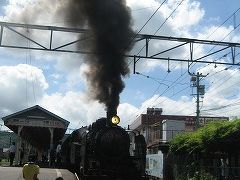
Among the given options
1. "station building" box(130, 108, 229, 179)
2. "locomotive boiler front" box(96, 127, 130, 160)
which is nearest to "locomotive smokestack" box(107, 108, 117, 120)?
"locomotive boiler front" box(96, 127, 130, 160)

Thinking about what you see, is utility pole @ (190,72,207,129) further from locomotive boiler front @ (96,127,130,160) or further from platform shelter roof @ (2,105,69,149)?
locomotive boiler front @ (96,127,130,160)

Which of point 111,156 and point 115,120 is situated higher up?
point 115,120

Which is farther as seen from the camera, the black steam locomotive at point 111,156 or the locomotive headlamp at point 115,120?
Result: the locomotive headlamp at point 115,120

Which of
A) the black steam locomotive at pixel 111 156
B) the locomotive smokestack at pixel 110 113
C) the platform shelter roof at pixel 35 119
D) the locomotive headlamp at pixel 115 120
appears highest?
the platform shelter roof at pixel 35 119

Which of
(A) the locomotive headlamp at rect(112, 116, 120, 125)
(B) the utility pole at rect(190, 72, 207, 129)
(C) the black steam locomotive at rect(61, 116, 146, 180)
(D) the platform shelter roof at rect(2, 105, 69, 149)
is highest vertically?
(B) the utility pole at rect(190, 72, 207, 129)

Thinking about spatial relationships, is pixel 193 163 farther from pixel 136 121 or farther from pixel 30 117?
pixel 136 121

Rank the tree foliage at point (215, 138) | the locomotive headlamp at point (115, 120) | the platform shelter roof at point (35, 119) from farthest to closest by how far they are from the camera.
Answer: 1. the platform shelter roof at point (35, 119)
2. the locomotive headlamp at point (115, 120)
3. the tree foliage at point (215, 138)

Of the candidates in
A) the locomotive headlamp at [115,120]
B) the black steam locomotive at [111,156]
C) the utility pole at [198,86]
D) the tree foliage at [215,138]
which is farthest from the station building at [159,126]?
the locomotive headlamp at [115,120]

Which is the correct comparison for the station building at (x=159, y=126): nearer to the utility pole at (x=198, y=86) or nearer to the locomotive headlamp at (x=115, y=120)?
the utility pole at (x=198, y=86)

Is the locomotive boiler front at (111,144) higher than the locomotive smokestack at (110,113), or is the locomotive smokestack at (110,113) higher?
the locomotive smokestack at (110,113)

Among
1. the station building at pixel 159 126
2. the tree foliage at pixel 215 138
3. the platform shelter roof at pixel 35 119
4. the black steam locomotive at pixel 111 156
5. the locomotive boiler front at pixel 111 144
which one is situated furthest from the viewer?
the station building at pixel 159 126

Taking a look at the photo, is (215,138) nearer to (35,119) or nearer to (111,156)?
(111,156)

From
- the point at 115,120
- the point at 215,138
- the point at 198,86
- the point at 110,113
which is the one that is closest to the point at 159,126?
the point at 198,86

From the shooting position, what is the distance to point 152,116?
6062 centimetres
